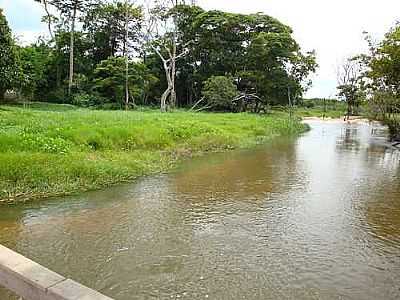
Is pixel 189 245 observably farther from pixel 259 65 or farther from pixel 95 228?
pixel 259 65

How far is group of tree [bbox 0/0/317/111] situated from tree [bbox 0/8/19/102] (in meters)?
7.75

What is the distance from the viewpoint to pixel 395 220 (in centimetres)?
858

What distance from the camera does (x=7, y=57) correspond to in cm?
2464

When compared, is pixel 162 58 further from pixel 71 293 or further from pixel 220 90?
pixel 71 293

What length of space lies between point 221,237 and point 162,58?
33241 millimetres

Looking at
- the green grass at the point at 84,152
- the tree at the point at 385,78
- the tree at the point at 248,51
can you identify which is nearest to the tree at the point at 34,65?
the tree at the point at 248,51

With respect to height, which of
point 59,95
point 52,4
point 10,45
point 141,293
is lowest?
point 141,293

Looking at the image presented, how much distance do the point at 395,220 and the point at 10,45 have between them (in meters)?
23.4

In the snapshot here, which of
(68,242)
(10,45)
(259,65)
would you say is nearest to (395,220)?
(68,242)

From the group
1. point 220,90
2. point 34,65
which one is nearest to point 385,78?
point 220,90

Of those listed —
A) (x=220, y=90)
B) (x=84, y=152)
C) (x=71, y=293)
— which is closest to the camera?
(x=71, y=293)

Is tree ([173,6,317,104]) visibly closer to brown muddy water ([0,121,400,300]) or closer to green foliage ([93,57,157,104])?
green foliage ([93,57,157,104])

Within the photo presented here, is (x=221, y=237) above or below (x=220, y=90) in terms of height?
below

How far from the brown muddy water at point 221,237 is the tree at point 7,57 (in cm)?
1699
